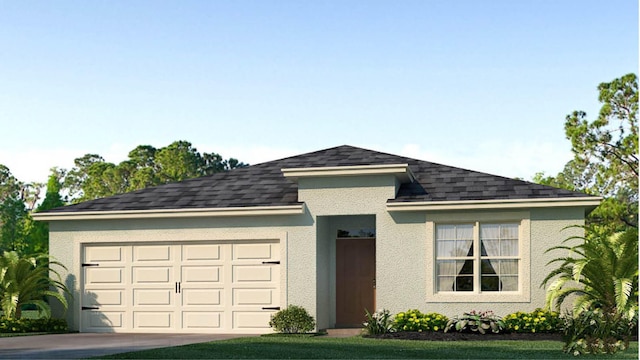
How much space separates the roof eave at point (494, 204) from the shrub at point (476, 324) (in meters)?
2.37

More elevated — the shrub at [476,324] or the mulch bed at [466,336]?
the shrub at [476,324]

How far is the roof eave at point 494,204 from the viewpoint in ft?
61.9

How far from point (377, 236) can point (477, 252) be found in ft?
7.32

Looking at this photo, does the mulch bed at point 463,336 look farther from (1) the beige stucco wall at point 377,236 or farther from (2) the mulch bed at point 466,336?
(1) the beige stucco wall at point 377,236

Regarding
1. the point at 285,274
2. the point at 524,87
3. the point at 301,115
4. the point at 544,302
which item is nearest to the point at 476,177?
the point at 544,302

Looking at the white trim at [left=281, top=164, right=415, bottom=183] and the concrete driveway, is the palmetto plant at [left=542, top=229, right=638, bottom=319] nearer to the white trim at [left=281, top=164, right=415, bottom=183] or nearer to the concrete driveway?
the white trim at [left=281, top=164, right=415, bottom=183]

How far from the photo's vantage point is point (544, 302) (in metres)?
19.0

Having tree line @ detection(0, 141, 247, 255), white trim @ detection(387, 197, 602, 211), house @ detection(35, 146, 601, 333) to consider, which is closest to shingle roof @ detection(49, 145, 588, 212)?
house @ detection(35, 146, 601, 333)

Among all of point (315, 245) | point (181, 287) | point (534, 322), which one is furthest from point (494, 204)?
point (181, 287)

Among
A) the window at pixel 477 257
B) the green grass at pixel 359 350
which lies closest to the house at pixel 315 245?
the window at pixel 477 257

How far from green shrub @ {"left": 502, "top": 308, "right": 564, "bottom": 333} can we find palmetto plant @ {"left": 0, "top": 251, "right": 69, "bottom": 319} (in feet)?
33.7

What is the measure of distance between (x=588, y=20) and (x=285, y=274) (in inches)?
518

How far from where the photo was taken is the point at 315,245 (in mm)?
20031

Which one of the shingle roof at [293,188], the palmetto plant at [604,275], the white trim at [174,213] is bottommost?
the palmetto plant at [604,275]
